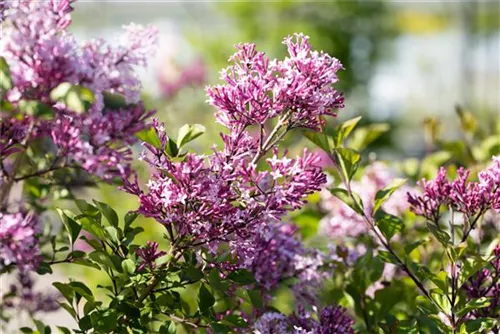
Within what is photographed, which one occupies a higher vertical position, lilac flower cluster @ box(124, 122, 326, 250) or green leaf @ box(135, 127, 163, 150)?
green leaf @ box(135, 127, 163, 150)

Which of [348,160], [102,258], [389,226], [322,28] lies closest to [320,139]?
[348,160]

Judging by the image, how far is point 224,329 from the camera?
1024 mm

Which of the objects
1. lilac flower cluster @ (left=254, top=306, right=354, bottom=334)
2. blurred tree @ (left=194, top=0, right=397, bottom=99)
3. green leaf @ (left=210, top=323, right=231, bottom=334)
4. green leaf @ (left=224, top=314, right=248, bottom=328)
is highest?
blurred tree @ (left=194, top=0, right=397, bottom=99)

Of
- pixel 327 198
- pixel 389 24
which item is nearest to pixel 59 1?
pixel 327 198

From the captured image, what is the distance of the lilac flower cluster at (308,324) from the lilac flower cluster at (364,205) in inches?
18.6

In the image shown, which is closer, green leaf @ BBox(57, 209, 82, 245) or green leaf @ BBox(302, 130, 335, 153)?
green leaf @ BBox(57, 209, 82, 245)

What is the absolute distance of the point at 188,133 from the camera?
1.02m

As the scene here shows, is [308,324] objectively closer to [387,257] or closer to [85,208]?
[387,257]

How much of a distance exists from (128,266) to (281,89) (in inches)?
11.6

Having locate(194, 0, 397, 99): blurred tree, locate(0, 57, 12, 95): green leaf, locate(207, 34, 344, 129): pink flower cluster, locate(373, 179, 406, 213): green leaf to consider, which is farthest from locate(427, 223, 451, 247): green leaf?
locate(194, 0, 397, 99): blurred tree

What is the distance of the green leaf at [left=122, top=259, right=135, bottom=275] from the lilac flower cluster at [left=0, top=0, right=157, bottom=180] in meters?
0.17

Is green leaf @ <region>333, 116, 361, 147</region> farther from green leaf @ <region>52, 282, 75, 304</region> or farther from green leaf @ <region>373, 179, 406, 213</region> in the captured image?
green leaf @ <region>52, 282, 75, 304</region>

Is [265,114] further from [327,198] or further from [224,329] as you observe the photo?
[327,198]

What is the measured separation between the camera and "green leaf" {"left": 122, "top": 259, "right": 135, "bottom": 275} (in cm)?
100
